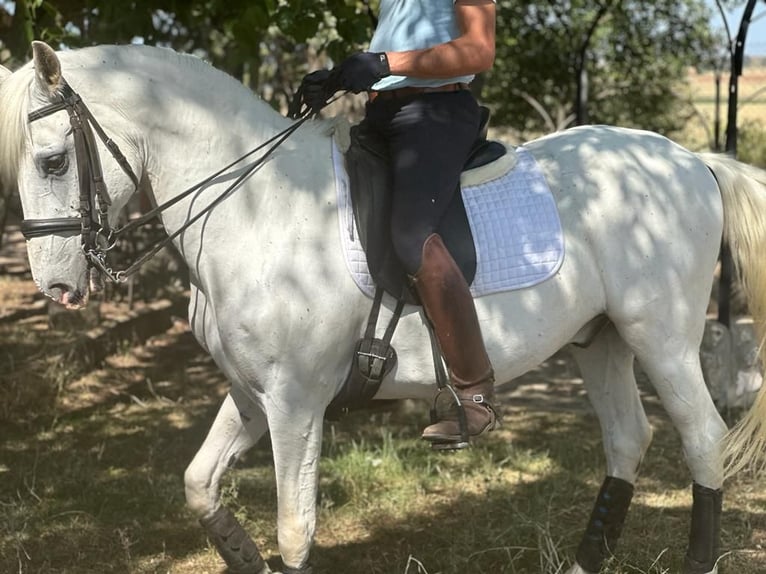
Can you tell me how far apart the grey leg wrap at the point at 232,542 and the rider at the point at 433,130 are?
0.88 metres

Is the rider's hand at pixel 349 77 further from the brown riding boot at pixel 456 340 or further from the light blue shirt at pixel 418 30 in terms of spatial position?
the brown riding boot at pixel 456 340

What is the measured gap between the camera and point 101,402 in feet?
22.1

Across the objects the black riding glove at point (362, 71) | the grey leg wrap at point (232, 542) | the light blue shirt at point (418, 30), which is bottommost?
the grey leg wrap at point (232, 542)

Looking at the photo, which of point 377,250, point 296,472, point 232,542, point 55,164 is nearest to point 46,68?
point 55,164

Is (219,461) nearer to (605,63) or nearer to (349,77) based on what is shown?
(349,77)

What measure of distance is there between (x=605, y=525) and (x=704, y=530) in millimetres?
412

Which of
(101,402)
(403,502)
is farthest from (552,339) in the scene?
(101,402)

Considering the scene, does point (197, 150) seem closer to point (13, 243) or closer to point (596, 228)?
point (596, 228)

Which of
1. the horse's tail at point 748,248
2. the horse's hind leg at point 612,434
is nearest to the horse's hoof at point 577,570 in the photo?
the horse's hind leg at point 612,434

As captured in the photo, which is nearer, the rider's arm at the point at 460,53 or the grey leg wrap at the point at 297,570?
the rider's arm at the point at 460,53

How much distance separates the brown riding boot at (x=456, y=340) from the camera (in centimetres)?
319

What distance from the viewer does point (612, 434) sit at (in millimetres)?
4051

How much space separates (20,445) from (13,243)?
27.0 feet

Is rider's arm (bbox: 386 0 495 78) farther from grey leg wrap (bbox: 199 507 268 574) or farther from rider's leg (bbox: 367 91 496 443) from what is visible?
grey leg wrap (bbox: 199 507 268 574)
